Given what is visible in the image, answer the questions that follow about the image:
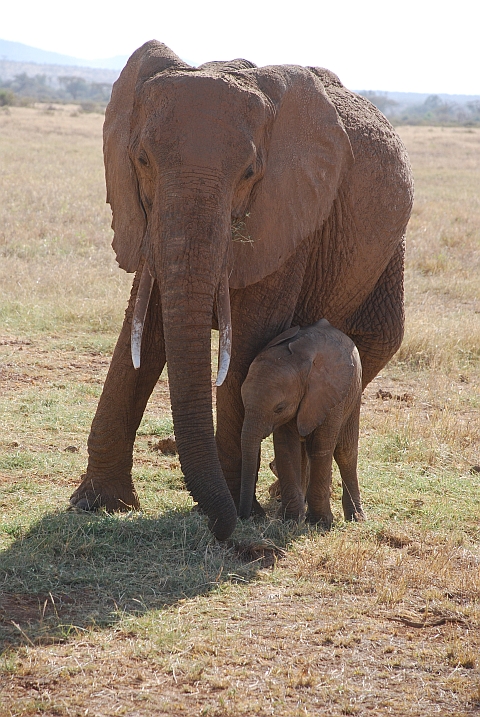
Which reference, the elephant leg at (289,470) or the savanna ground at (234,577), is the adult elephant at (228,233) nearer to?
the elephant leg at (289,470)

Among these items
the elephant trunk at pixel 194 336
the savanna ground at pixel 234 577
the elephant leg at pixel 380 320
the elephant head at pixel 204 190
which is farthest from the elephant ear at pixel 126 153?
the elephant leg at pixel 380 320

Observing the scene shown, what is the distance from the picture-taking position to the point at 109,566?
4531 millimetres

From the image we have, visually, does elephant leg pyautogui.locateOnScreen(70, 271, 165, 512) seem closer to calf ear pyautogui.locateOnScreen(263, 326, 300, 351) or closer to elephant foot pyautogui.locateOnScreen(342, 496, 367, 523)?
calf ear pyautogui.locateOnScreen(263, 326, 300, 351)

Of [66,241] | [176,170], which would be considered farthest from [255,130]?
[66,241]

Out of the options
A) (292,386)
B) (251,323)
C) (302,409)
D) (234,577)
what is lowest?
(234,577)

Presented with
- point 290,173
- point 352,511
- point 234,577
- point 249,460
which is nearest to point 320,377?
point 249,460

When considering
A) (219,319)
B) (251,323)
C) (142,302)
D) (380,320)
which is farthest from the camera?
(380,320)

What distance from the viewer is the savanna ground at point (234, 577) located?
3.53 m

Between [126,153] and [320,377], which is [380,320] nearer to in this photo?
[320,377]

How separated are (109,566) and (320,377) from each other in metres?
1.53

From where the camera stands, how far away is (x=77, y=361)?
28.5ft

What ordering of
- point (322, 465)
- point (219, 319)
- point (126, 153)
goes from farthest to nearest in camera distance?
point (322, 465), point (126, 153), point (219, 319)

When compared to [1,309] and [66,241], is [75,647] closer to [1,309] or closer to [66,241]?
[1,309]

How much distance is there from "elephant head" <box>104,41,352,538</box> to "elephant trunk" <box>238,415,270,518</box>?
0.44 meters
